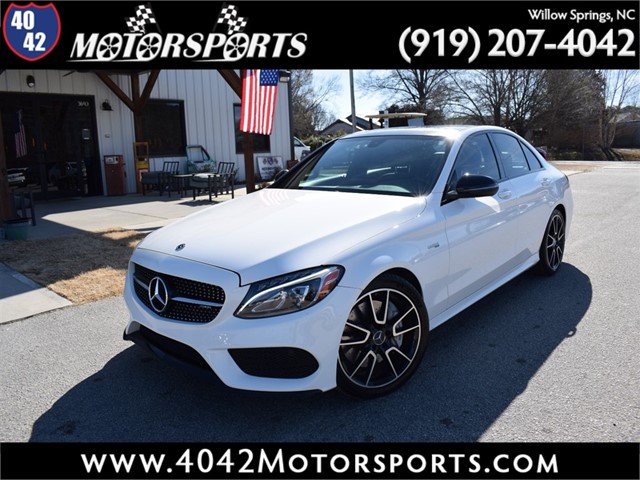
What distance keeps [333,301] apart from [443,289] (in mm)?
1052

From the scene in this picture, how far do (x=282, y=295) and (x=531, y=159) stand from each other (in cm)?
357

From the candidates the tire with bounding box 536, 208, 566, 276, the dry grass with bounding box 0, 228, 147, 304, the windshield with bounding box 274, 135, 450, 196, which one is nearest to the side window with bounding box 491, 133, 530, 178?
the tire with bounding box 536, 208, 566, 276

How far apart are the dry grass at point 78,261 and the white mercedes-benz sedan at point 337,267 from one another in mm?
2142

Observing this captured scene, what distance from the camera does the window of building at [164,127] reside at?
1460 cm

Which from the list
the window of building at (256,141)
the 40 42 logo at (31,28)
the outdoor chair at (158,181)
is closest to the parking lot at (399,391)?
the outdoor chair at (158,181)

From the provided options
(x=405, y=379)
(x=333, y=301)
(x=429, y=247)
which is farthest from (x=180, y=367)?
(x=429, y=247)

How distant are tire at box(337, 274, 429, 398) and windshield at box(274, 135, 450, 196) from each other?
0.85 m

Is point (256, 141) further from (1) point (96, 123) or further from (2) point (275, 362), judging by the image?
(2) point (275, 362)

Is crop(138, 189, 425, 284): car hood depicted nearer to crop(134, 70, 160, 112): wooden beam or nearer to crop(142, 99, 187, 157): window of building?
crop(134, 70, 160, 112): wooden beam

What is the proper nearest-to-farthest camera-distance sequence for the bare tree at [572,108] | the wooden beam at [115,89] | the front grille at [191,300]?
1. the front grille at [191,300]
2. the wooden beam at [115,89]
3. the bare tree at [572,108]

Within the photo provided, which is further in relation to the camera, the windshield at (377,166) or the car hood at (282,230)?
the windshield at (377,166)

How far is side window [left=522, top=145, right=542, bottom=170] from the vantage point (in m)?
5.06

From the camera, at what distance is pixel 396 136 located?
13.7ft

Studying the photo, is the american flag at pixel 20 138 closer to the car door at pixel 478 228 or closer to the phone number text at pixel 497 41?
the phone number text at pixel 497 41
